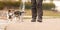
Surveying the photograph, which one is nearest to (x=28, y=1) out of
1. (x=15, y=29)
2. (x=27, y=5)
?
(x=27, y=5)

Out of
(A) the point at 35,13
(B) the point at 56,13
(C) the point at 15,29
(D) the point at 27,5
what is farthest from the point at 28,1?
(C) the point at 15,29

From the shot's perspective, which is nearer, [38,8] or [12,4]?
[38,8]

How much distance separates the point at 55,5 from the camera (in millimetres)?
4465

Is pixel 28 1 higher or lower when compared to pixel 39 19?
higher

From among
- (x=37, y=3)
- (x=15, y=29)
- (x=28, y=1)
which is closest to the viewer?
(x=15, y=29)

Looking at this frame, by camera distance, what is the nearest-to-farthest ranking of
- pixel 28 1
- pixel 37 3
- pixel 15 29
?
pixel 15 29, pixel 37 3, pixel 28 1

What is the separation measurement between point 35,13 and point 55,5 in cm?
166

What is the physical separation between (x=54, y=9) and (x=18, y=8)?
2.73ft

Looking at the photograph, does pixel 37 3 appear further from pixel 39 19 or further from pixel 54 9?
pixel 54 9

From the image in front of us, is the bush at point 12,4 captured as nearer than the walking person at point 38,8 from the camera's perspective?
No

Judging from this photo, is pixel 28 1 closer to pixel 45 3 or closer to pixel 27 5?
pixel 27 5

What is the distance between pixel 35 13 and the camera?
→ 114 inches

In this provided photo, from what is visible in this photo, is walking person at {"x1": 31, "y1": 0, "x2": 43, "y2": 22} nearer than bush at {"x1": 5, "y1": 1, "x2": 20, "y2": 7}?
Yes

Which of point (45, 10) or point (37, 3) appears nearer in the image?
point (37, 3)
